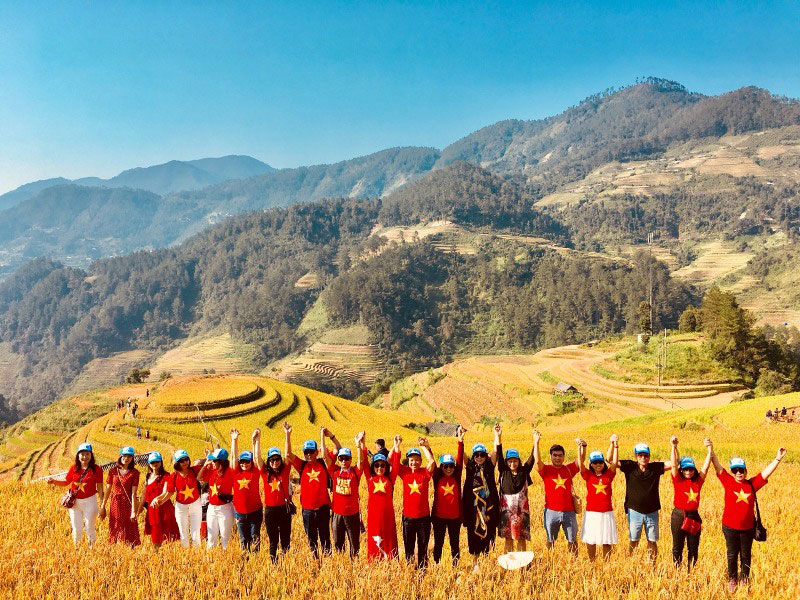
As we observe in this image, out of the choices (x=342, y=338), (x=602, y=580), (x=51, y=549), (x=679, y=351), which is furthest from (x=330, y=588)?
(x=342, y=338)

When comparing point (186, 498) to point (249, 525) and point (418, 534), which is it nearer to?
point (249, 525)

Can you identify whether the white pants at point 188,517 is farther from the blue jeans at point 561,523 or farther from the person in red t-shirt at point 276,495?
the blue jeans at point 561,523

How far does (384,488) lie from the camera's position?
694 centimetres

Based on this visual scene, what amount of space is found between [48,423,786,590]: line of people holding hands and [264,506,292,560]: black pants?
0.6 inches

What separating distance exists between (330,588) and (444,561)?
1749 mm

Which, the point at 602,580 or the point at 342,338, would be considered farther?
the point at 342,338

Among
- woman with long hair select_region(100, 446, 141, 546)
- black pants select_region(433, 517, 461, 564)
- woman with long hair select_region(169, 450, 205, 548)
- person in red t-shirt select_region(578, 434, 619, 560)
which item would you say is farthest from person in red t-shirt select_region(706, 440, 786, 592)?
woman with long hair select_region(100, 446, 141, 546)

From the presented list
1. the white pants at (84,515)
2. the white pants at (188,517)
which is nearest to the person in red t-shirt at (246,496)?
the white pants at (188,517)

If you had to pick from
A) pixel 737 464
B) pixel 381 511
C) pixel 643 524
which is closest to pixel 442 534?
pixel 381 511

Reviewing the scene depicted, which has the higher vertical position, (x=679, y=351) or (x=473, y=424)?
(x=679, y=351)

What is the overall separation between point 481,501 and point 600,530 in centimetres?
171

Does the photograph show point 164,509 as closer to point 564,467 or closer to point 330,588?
point 330,588

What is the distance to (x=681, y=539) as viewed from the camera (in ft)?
22.5

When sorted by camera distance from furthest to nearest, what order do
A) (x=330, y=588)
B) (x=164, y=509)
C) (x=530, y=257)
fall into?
(x=530, y=257) < (x=164, y=509) < (x=330, y=588)
